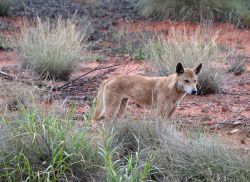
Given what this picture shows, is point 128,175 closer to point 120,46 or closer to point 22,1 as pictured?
point 120,46

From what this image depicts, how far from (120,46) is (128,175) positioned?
41.4 ft

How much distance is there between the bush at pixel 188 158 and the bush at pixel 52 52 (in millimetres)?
5770

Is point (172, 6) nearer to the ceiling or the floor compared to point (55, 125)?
Result: nearer to the floor

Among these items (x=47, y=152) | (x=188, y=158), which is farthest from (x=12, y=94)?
(x=188, y=158)

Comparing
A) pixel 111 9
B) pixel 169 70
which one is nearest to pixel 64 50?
pixel 169 70

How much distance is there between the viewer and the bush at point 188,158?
19.8 ft

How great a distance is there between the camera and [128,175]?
597 cm

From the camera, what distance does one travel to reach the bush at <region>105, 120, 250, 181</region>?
6.02m

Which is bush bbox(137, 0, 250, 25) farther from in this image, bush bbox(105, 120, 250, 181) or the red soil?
bush bbox(105, 120, 250, 181)

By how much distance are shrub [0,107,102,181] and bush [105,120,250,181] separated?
0.38 m

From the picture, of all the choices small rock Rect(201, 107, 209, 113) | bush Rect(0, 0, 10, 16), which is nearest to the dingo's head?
small rock Rect(201, 107, 209, 113)

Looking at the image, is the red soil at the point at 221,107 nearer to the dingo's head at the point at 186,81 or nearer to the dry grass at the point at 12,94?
the dingo's head at the point at 186,81

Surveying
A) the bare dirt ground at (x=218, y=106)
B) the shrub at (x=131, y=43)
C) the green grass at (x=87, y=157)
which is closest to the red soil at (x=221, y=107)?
the bare dirt ground at (x=218, y=106)

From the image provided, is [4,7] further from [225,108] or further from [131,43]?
[225,108]
